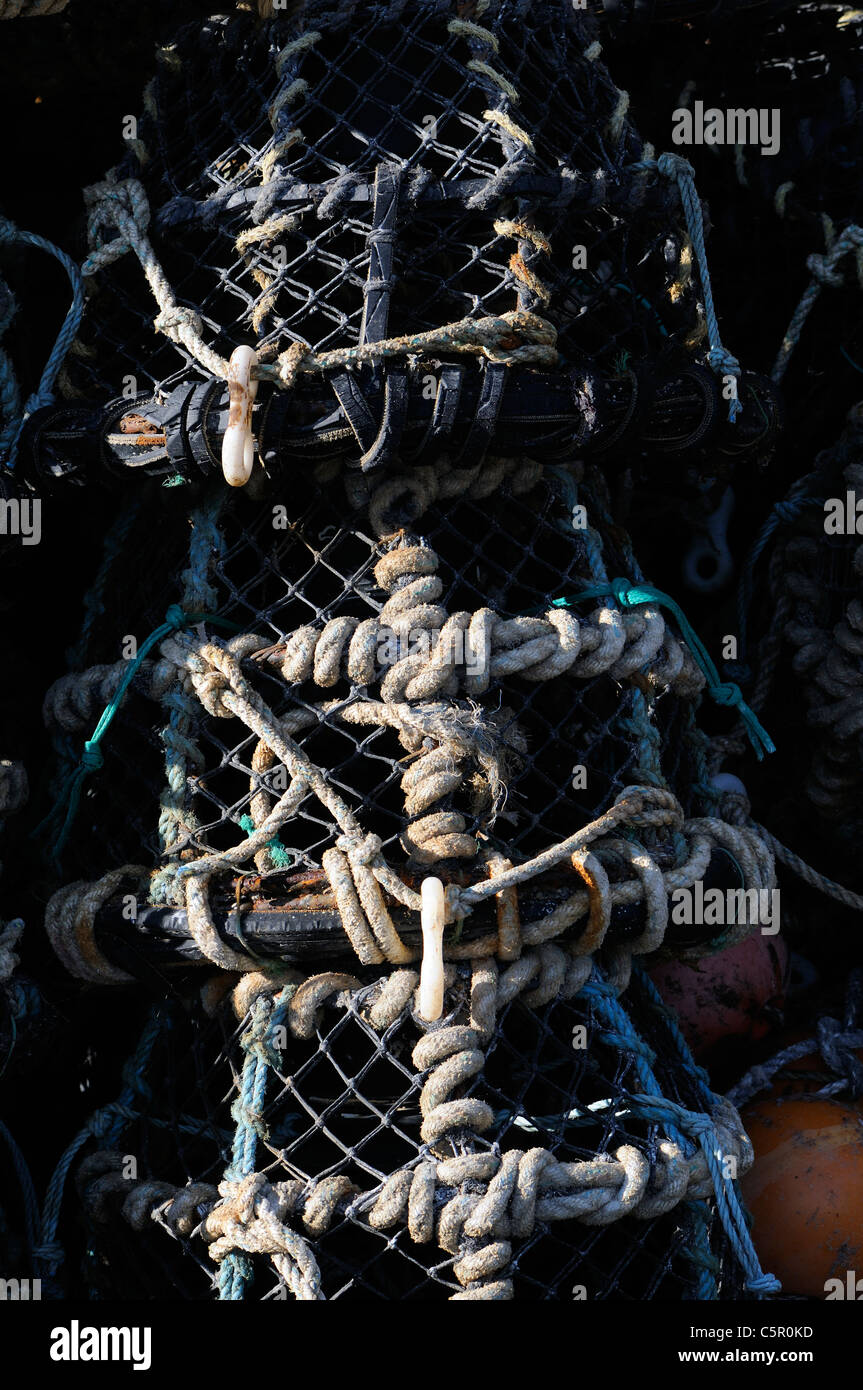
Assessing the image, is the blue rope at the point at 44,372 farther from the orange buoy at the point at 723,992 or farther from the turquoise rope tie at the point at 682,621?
the orange buoy at the point at 723,992

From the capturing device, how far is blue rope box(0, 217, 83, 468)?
203cm

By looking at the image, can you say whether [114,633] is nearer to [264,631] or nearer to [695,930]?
[264,631]

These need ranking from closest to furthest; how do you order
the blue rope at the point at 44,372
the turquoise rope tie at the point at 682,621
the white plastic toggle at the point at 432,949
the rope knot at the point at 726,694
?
the white plastic toggle at the point at 432,949 < the turquoise rope tie at the point at 682,621 < the blue rope at the point at 44,372 < the rope knot at the point at 726,694

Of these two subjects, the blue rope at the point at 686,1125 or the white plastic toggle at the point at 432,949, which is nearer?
the white plastic toggle at the point at 432,949

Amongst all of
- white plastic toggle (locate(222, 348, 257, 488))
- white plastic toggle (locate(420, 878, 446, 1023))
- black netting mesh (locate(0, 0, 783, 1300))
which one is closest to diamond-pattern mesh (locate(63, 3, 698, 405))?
black netting mesh (locate(0, 0, 783, 1300))

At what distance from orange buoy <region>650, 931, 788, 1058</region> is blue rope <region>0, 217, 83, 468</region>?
1179mm

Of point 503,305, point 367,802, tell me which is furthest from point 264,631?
point 503,305

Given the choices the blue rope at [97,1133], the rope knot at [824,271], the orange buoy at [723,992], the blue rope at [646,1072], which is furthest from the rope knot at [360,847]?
the rope knot at [824,271]

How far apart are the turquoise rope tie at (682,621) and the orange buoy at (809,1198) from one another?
54 cm

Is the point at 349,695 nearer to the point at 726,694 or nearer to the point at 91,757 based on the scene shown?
the point at 91,757

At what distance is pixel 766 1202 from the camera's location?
202 cm

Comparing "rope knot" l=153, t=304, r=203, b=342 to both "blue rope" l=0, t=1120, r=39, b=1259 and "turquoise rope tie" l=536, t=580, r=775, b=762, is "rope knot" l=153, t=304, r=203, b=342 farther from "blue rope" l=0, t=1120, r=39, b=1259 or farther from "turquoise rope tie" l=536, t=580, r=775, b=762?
"blue rope" l=0, t=1120, r=39, b=1259

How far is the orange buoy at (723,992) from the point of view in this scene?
85.8 inches

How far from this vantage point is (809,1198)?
2.02 m
